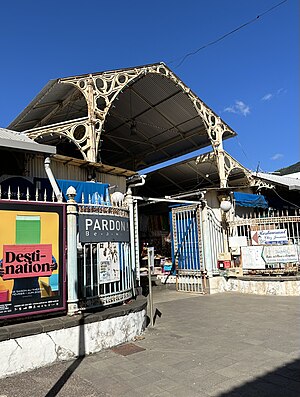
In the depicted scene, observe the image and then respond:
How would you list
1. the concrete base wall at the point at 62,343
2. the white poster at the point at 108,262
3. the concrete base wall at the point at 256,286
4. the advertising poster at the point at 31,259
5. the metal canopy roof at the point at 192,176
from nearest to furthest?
the concrete base wall at the point at 62,343 → the advertising poster at the point at 31,259 → the white poster at the point at 108,262 → the concrete base wall at the point at 256,286 → the metal canopy roof at the point at 192,176

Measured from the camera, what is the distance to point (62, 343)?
4.91m

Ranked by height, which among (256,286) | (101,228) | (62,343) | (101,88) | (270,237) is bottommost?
(256,286)

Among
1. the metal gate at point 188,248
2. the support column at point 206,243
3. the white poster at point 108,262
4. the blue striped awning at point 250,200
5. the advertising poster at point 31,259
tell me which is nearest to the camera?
the advertising poster at point 31,259

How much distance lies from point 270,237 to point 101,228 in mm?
7347

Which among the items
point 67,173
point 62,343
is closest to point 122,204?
point 67,173

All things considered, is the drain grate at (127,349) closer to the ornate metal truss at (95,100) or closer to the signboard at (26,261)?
the signboard at (26,261)

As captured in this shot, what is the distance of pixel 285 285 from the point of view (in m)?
10.5

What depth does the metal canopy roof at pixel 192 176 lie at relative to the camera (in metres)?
14.5

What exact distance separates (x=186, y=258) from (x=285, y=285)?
11.7 ft

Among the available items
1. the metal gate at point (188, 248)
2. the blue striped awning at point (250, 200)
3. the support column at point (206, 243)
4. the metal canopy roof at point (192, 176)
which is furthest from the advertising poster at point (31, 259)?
the blue striped awning at point (250, 200)

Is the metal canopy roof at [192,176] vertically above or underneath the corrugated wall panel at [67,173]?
above

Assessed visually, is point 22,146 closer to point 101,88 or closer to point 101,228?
point 101,228

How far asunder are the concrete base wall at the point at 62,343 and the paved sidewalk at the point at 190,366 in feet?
0.45

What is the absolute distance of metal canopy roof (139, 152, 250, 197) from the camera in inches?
571
